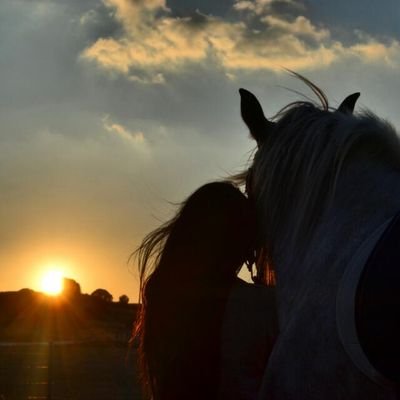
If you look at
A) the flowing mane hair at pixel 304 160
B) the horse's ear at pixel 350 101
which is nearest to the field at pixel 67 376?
the horse's ear at pixel 350 101

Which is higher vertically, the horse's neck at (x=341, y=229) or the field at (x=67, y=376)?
the horse's neck at (x=341, y=229)

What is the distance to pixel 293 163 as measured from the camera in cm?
238

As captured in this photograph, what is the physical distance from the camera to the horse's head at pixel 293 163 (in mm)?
2229

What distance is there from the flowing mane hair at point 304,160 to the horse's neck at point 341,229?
5 cm

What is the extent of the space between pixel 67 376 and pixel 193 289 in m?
23.9

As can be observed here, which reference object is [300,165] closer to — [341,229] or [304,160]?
[304,160]

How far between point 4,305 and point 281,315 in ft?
213

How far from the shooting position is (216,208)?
2.58 meters

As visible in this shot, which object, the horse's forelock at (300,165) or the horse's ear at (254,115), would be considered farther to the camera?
the horse's ear at (254,115)

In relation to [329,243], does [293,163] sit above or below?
above

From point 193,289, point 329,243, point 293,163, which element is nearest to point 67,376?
point 193,289

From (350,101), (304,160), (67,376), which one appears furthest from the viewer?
(67,376)

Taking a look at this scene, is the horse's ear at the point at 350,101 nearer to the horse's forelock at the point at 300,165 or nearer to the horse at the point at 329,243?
the horse at the point at 329,243

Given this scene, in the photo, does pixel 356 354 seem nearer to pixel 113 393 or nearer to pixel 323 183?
pixel 323 183
